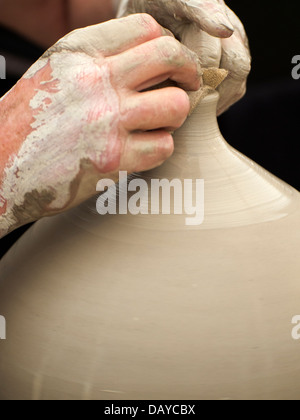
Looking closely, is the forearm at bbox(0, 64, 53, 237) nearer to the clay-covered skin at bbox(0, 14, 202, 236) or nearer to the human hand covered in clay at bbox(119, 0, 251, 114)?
the clay-covered skin at bbox(0, 14, 202, 236)

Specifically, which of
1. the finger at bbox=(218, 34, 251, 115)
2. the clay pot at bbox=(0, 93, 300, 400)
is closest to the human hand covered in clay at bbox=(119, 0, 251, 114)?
the finger at bbox=(218, 34, 251, 115)

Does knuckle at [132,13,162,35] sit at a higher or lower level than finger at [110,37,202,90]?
higher

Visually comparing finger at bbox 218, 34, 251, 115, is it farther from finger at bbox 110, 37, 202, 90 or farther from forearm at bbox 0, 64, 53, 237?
forearm at bbox 0, 64, 53, 237

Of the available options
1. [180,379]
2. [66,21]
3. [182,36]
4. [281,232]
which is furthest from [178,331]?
[66,21]

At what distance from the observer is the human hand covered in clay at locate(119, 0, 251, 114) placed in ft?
2.65

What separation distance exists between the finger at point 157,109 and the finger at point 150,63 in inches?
0.8

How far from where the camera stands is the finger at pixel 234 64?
3.04ft

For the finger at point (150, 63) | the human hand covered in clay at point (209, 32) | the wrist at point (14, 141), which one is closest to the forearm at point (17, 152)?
the wrist at point (14, 141)

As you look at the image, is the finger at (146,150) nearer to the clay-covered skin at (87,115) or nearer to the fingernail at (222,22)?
the clay-covered skin at (87,115)

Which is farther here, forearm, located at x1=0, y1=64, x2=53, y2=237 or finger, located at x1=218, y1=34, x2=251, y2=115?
finger, located at x1=218, y1=34, x2=251, y2=115

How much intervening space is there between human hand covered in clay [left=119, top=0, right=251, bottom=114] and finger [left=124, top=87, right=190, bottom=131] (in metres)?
0.09

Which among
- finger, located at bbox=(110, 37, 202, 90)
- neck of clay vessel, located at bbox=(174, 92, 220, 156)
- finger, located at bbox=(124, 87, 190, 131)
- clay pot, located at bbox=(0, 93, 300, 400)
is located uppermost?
finger, located at bbox=(110, 37, 202, 90)

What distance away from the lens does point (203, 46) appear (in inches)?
34.0

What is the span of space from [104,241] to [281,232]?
23 centimetres
